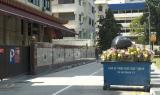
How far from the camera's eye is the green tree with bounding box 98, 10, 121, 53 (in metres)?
82.4

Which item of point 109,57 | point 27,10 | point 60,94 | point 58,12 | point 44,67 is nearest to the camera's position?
point 60,94

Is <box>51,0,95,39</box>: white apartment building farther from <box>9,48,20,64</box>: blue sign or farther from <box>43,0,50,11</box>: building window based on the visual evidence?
<box>9,48,20,64</box>: blue sign

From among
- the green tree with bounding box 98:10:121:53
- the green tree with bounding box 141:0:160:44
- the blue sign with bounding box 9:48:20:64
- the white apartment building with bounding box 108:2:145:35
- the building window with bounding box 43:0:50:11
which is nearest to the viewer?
the blue sign with bounding box 9:48:20:64

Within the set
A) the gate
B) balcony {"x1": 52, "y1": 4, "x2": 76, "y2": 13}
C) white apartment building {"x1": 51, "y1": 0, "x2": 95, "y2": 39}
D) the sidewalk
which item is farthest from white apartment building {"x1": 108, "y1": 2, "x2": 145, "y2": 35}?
the sidewalk

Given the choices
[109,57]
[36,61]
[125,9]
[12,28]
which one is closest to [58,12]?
[12,28]

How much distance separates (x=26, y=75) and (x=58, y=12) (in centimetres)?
5306

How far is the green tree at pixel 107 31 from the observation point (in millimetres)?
82438

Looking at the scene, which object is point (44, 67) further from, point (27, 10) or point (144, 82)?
point (144, 82)

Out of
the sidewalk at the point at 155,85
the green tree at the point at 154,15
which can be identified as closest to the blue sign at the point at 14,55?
the sidewalk at the point at 155,85

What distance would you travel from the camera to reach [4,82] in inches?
887

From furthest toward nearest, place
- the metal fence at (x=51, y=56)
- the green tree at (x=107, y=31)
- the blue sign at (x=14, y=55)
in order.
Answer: the green tree at (x=107, y=31)
the metal fence at (x=51, y=56)
the blue sign at (x=14, y=55)

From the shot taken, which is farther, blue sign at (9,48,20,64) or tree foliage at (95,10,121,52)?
tree foliage at (95,10,121,52)

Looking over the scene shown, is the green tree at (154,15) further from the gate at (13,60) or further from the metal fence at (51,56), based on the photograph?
the gate at (13,60)

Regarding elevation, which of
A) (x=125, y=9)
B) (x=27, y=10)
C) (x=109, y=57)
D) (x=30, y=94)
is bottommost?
(x=30, y=94)
